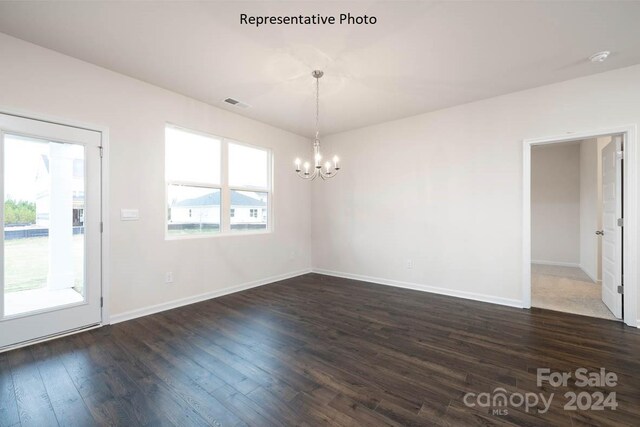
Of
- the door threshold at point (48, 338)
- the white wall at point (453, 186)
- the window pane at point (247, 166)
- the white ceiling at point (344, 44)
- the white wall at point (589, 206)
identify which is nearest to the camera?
the white ceiling at point (344, 44)

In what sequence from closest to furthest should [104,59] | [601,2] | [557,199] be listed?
[601,2] < [104,59] < [557,199]

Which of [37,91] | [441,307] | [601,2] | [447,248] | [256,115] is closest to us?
[601,2]

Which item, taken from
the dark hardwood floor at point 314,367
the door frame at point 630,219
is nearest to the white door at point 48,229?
the dark hardwood floor at point 314,367

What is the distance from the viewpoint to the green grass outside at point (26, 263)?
101 inches

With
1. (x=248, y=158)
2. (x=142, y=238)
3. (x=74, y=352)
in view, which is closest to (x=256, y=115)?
(x=248, y=158)

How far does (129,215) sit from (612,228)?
19.8 ft

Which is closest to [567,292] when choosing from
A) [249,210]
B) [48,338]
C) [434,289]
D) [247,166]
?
[434,289]

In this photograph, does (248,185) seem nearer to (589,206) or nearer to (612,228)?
(612,228)

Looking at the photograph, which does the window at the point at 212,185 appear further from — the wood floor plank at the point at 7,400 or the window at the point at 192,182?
the wood floor plank at the point at 7,400

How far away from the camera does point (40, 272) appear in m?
2.76

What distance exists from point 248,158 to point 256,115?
2.49 feet

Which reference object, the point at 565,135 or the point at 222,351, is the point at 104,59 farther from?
the point at 565,135

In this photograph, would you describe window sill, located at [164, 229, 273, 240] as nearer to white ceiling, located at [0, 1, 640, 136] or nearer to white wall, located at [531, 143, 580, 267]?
white ceiling, located at [0, 1, 640, 136]

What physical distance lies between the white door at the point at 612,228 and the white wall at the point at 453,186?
54cm
